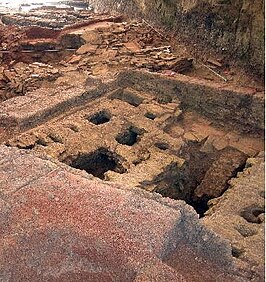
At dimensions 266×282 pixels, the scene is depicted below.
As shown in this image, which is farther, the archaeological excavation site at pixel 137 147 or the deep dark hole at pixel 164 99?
the deep dark hole at pixel 164 99

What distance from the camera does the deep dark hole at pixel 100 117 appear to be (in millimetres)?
7793

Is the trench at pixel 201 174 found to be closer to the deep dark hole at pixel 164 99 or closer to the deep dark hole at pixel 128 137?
the deep dark hole at pixel 128 137

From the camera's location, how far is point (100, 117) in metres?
7.93

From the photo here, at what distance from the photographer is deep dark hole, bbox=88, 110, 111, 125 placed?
779 centimetres

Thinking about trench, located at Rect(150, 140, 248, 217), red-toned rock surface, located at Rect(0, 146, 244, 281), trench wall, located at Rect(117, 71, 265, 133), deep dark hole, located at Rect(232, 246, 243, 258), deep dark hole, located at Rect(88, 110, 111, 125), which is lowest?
trench, located at Rect(150, 140, 248, 217)

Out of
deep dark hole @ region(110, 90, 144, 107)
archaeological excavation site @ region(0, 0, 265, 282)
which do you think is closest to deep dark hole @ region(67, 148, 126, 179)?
archaeological excavation site @ region(0, 0, 265, 282)

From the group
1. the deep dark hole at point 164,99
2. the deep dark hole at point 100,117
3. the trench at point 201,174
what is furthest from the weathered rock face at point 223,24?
the deep dark hole at point 100,117

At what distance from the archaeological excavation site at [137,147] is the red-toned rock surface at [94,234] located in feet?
0.03

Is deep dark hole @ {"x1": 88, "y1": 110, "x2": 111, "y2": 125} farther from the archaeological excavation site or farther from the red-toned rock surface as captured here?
the red-toned rock surface

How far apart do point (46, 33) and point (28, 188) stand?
8584mm

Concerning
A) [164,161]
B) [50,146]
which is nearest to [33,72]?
[50,146]

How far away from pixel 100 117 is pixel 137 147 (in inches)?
52.6

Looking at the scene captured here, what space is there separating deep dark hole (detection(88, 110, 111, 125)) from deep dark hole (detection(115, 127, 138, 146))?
57cm

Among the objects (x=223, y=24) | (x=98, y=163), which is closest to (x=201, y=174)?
(x=98, y=163)
